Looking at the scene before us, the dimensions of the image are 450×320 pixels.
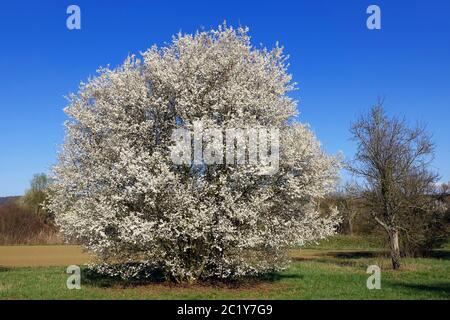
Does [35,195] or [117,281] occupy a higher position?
[35,195]

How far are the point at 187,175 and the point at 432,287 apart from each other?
10.5m

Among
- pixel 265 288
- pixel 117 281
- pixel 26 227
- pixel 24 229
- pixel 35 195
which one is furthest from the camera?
pixel 35 195

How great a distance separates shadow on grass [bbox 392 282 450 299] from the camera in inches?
693

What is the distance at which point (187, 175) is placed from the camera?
1655 centimetres

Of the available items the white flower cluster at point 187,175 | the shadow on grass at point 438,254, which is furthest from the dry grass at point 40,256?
the shadow on grass at point 438,254

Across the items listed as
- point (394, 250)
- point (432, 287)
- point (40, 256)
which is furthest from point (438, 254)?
point (40, 256)

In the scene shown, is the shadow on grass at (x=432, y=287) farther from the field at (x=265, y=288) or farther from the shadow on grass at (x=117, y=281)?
the shadow on grass at (x=117, y=281)

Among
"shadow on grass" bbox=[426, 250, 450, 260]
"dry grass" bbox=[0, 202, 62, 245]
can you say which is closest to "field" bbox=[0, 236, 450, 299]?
"shadow on grass" bbox=[426, 250, 450, 260]

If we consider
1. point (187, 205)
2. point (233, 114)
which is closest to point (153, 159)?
point (187, 205)

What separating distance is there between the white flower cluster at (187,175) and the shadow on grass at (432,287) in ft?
13.2

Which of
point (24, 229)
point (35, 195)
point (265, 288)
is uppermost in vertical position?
point (35, 195)

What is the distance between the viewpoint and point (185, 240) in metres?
16.6

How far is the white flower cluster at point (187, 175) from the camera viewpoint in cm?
Result: 1566

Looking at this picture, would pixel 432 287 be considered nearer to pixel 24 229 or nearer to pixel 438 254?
pixel 438 254
